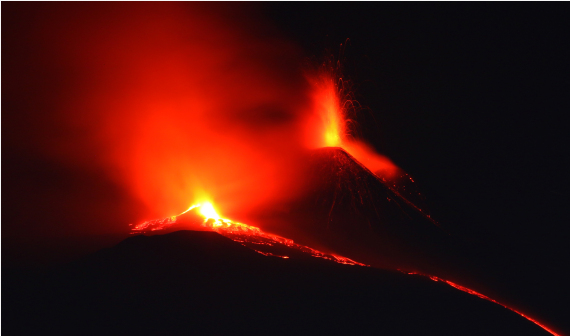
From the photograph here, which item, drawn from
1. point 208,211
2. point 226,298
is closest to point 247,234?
point 208,211

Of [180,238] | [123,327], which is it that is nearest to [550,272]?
[180,238]

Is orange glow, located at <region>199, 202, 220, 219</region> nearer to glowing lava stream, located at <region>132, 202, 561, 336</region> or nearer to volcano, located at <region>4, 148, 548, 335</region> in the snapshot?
glowing lava stream, located at <region>132, 202, 561, 336</region>

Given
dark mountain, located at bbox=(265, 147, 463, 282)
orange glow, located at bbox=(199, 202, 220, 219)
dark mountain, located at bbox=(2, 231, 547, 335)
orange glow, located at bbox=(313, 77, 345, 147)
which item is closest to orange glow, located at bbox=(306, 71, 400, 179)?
orange glow, located at bbox=(313, 77, 345, 147)

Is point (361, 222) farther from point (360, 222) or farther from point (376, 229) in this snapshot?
point (376, 229)

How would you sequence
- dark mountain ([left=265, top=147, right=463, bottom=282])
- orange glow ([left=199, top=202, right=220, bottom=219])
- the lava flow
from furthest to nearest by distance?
orange glow ([left=199, top=202, right=220, bottom=219]) → dark mountain ([left=265, top=147, right=463, bottom=282]) → the lava flow

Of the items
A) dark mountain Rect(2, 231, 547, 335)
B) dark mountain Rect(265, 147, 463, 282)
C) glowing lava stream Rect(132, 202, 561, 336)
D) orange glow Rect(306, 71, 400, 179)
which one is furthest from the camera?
orange glow Rect(306, 71, 400, 179)

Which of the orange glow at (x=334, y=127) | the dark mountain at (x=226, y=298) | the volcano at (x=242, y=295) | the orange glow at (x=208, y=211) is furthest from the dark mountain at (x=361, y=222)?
the dark mountain at (x=226, y=298)

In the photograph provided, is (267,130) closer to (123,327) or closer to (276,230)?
(276,230)
